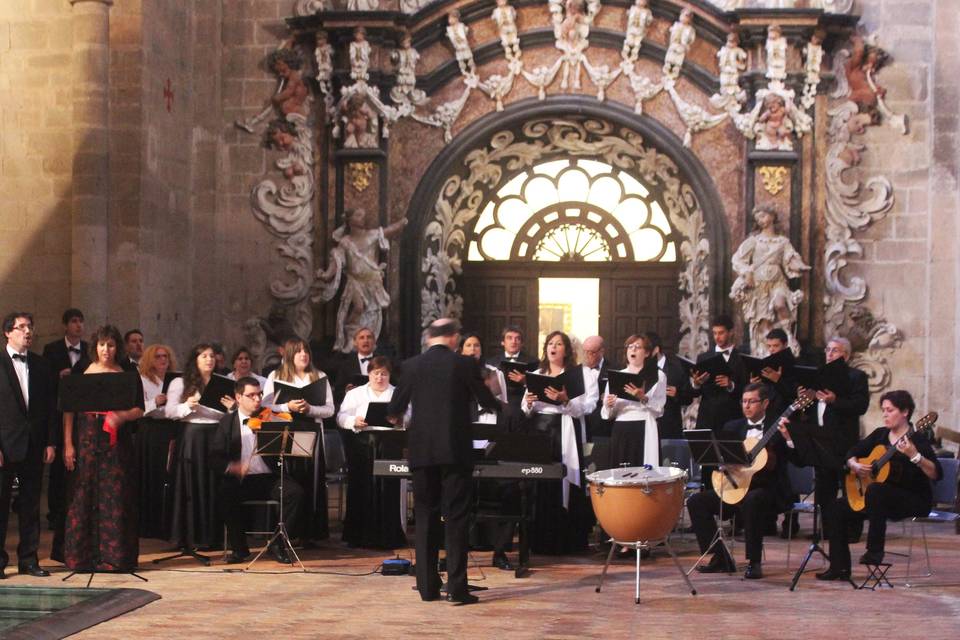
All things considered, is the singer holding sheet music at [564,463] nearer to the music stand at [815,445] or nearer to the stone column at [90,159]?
the music stand at [815,445]

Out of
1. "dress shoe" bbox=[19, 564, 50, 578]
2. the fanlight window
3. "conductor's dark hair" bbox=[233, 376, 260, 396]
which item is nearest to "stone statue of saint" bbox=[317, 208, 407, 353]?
the fanlight window

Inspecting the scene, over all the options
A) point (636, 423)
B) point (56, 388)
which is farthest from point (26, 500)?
point (636, 423)

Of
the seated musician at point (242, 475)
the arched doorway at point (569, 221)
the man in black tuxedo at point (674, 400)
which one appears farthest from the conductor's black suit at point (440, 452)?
the arched doorway at point (569, 221)

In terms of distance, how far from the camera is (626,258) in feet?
58.0

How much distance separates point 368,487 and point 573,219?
6.53 metres

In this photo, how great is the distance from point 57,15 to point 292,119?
2644 millimetres

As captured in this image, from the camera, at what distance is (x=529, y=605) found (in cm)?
912

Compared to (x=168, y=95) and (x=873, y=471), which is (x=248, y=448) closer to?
(x=873, y=471)

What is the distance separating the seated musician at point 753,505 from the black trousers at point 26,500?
170 inches

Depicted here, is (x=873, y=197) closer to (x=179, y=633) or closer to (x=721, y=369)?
(x=721, y=369)

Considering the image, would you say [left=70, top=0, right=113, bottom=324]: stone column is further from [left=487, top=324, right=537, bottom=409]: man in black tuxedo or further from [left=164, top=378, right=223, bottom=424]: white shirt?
[left=487, top=324, right=537, bottom=409]: man in black tuxedo

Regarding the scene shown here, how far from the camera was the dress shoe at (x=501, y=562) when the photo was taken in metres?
10.7

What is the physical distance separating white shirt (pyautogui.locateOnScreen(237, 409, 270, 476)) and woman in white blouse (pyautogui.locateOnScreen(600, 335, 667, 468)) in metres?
2.54

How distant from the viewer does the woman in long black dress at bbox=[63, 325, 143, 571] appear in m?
10.2
